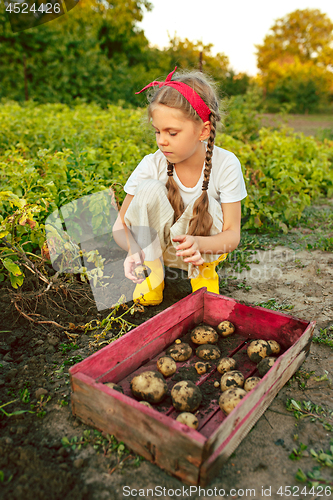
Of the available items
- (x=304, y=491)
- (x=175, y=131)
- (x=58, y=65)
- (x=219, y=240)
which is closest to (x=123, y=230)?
(x=219, y=240)

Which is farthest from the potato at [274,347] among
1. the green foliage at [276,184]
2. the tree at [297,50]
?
the tree at [297,50]

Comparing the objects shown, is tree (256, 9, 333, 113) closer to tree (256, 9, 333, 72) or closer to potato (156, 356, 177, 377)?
A: tree (256, 9, 333, 72)

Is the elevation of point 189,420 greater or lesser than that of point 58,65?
lesser

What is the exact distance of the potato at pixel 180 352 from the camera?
1.97 m

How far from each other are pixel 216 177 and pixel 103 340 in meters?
1.27

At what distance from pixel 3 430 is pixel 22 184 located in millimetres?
1691

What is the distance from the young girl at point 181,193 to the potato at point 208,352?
50 cm

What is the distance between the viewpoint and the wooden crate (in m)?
1.30

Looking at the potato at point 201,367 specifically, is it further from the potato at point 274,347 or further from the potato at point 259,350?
the potato at point 274,347

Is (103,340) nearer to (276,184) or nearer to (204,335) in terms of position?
(204,335)

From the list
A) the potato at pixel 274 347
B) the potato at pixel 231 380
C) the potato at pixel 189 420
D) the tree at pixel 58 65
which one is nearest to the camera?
the potato at pixel 189 420

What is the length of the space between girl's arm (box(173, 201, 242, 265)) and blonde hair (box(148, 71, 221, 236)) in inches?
5.3

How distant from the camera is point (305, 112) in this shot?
23.1 m

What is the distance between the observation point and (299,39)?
112ft
